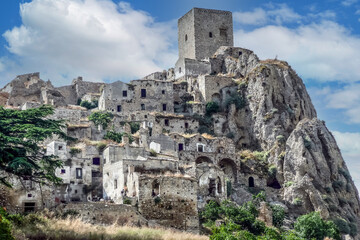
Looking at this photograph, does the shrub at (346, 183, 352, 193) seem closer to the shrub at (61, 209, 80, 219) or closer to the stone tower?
the stone tower

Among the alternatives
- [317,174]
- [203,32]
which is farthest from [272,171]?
[203,32]

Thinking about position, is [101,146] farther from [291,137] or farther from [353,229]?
[353,229]

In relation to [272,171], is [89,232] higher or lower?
lower

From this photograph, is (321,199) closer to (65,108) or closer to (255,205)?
(255,205)

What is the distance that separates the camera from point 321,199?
61.8 meters

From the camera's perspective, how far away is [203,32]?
8756 centimetres

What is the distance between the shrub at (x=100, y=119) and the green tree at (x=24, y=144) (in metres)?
24.7

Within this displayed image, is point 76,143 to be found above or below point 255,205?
above

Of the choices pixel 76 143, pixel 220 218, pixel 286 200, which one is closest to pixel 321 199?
pixel 286 200

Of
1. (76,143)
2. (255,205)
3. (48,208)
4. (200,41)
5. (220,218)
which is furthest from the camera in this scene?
(200,41)

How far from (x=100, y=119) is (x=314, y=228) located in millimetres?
24322

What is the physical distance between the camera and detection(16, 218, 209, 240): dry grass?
3543 cm

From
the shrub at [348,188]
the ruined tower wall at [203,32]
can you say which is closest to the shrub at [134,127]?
the ruined tower wall at [203,32]

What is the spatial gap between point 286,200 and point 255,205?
7.10 m
